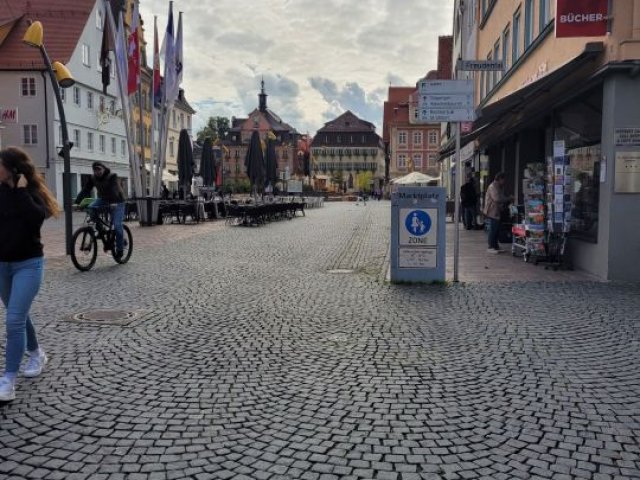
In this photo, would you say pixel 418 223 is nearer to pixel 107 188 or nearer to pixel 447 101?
pixel 447 101

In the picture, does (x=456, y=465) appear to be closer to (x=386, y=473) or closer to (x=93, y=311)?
(x=386, y=473)

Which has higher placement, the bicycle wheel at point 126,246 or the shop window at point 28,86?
the shop window at point 28,86

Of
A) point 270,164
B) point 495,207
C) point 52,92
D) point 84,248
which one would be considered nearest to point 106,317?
point 84,248

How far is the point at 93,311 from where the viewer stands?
783cm

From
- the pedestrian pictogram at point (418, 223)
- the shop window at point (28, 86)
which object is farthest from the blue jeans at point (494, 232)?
the shop window at point (28, 86)

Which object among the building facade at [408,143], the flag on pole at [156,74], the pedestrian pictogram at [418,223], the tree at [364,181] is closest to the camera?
the pedestrian pictogram at [418,223]

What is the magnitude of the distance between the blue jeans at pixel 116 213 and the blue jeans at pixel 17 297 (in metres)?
7.26

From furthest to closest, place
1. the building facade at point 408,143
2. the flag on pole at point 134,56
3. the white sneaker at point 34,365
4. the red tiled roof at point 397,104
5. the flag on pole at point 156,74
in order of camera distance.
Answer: the red tiled roof at point 397,104 → the building facade at point 408,143 → the flag on pole at point 156,74 → the flag on pole at point 134,56 → the white sneaker at point 34,365

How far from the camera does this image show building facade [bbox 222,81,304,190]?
13188cm

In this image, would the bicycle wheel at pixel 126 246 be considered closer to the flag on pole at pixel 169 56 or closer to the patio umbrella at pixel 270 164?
the flag on pole at pixel 169 56

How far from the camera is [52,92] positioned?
40719 mm

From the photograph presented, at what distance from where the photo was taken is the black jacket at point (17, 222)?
15.3 ft

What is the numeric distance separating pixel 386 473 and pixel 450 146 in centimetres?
2301

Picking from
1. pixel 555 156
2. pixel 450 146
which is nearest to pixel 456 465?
pixel 555 156
